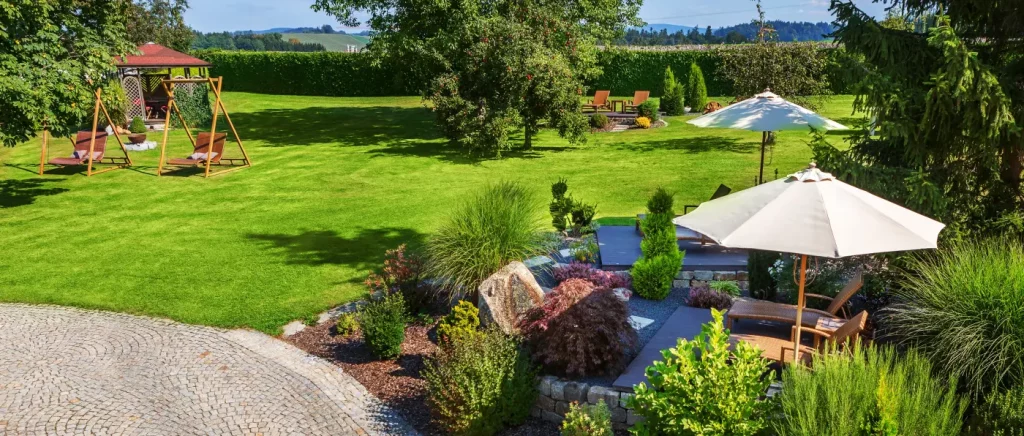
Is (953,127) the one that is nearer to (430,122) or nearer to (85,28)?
(85,28)

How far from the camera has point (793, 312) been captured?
23.0 ft

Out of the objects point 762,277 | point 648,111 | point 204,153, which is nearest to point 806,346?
point 762,277

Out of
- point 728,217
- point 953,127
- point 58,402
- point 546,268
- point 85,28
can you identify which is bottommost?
point 58,402

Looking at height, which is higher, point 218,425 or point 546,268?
point 546,268

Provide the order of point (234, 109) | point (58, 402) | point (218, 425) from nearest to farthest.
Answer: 1. point (218, 425)
2. point (58, 402)
3. point (234, 109)

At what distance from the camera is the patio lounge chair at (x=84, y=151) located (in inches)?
724

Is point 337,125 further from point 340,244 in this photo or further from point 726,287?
point 726,287

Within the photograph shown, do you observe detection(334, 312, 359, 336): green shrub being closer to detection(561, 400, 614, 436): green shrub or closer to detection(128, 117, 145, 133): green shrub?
detection(561, 400, 614, 436): green shrub

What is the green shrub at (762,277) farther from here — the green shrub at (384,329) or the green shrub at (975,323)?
the green shrub at (384,329)

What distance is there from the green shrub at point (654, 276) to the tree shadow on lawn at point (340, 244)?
415cm

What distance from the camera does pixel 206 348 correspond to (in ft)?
27.1

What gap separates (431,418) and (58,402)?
3730 mm

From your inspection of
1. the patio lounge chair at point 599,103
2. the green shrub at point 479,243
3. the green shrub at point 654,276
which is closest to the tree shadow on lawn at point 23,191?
the green shrub at point 479,243

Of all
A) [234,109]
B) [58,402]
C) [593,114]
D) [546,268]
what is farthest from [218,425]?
[234,109]
